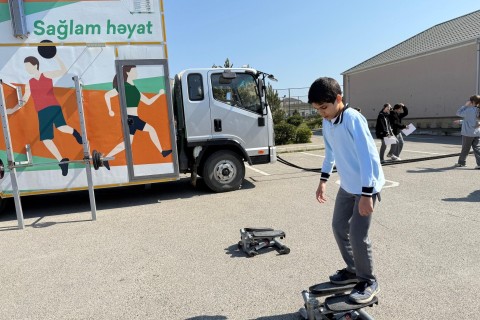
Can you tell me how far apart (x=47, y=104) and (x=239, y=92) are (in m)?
3.51

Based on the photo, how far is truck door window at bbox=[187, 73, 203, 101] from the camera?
702 cm

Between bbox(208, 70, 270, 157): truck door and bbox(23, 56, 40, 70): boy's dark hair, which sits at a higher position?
bbox(23, 56, 40, 70): boy's dark hair

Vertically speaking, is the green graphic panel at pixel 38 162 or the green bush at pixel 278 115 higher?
the green bush at pixel 278 115

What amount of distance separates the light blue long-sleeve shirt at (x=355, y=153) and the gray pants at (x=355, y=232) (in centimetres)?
14

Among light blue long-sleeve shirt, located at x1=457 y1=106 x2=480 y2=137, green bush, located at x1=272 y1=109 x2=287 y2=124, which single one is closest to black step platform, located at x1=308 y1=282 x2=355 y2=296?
light blue long-sleeve shirt, located at x1=457 y1=106 x2=480 y2=137

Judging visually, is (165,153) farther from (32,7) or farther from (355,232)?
Result: (355,232)

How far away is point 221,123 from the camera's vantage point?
718 cm

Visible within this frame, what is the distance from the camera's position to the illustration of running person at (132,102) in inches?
248

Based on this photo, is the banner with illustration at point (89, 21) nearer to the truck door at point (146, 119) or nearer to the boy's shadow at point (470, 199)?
the truck door at point (146, 119)

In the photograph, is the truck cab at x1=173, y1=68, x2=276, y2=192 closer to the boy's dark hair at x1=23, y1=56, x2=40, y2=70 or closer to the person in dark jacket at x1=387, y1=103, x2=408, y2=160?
the boy's dark hair at x1=23, y1=56, x2=40, y2=70

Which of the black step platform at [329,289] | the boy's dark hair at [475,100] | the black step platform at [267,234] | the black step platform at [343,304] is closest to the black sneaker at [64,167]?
the black step platform at [267,234]

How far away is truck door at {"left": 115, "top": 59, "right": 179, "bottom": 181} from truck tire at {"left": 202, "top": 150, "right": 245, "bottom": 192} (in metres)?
0.76

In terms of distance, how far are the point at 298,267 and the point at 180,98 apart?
4461mm

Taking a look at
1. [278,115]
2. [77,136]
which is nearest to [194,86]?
[77,136]
